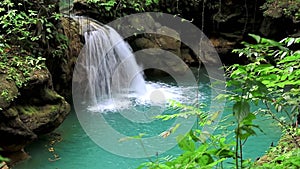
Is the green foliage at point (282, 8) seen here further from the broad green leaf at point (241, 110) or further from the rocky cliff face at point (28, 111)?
the broad green leaf at point (241, 110)

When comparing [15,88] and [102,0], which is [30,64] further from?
[102,0]

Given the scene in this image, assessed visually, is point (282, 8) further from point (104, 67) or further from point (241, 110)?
point (241, 110)

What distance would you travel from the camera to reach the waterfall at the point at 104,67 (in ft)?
21.7

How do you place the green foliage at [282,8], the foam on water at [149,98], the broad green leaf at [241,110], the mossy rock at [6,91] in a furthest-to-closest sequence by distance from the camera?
the green foliage at [282,8], the foam on water at [149,98], the mossy rock at [6,91], the broad green leaf at [241,110]

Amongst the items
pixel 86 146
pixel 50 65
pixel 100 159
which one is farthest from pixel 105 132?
pixel 50 65

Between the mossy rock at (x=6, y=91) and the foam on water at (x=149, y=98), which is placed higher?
the mossy rock at (x=6, y=91)

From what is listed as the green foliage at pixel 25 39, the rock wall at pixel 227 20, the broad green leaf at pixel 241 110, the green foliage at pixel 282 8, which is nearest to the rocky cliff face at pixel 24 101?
the green foliage at pixel 25 39

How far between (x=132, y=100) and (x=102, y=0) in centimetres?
269

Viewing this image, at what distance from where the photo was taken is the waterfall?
6.62 meters

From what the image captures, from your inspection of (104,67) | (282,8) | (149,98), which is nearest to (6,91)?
(149,98)

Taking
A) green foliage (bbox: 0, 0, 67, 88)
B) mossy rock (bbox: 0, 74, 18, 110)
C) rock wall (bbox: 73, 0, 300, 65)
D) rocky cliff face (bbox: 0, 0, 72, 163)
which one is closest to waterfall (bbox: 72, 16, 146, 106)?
rock wall (bbox: 73, 0, 300, 65)

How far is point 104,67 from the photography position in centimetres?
716

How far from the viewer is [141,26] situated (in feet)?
27.0

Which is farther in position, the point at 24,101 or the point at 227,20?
the point at 227,20
